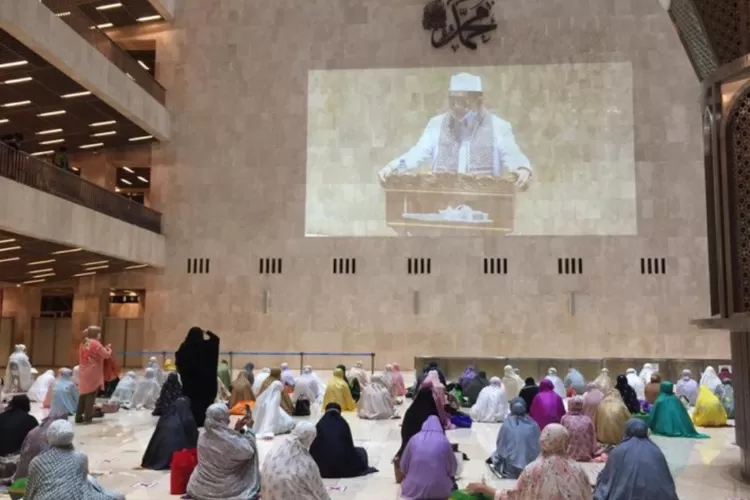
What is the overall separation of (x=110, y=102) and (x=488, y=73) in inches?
442

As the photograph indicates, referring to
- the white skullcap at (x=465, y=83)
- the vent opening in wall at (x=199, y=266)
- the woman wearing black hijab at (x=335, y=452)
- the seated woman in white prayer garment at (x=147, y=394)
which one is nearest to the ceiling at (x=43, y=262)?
the vent opening in wall at (x=199, y=266)

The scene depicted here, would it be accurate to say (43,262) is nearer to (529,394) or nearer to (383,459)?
(383,459)

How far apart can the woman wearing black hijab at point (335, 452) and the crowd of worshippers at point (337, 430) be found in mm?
12

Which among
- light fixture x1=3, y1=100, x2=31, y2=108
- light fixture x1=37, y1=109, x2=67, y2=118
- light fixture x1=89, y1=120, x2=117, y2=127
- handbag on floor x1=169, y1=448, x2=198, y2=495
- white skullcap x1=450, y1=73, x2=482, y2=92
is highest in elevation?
white skullcap x1=450, y1=73, x2=482, y2=92

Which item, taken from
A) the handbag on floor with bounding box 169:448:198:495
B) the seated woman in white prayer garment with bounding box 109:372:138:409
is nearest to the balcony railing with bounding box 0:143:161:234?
the seated woman in white prayer garment with bounding box 109:372:138:409

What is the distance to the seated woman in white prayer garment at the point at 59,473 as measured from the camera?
16.1ft

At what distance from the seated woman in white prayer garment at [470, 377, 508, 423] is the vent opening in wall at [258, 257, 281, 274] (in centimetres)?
1086

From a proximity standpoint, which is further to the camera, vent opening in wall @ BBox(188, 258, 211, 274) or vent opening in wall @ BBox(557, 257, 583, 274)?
vent opening in wall @ BBox(188, 258, 211, 274)

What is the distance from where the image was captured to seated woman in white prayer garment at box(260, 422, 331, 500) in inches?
217

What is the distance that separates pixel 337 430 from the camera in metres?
7.75

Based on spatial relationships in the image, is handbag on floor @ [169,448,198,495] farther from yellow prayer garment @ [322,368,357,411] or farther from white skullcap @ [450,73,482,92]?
white skullcap @ [450,73,482,92]

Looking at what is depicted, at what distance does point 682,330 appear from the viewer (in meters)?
20.3

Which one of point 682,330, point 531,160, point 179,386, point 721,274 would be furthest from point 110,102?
point 682,330

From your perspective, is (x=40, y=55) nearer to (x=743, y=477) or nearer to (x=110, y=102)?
(x=110, y=102)
